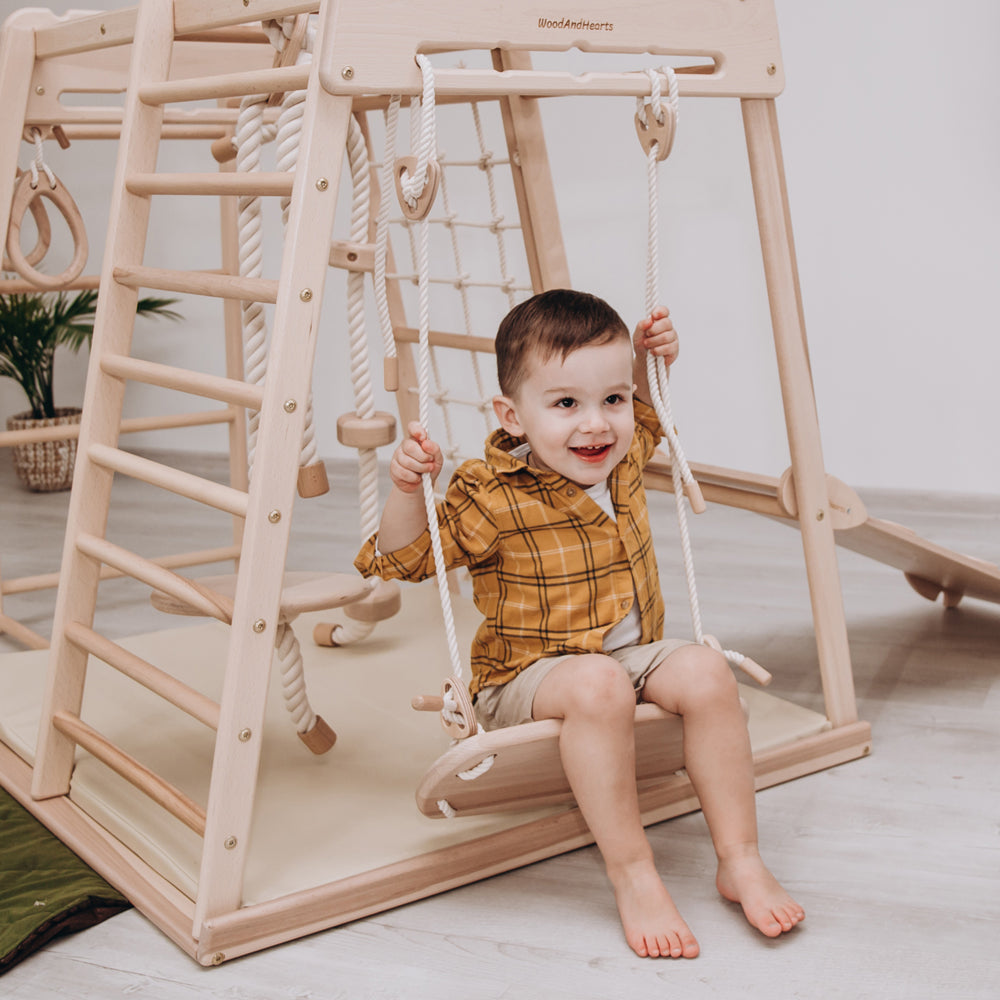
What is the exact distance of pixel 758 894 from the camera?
142 centimetres

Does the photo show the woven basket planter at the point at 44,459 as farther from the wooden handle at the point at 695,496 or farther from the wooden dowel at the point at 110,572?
the wooden handle at the point at 695,496

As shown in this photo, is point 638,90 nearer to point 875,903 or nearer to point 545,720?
point 545,720

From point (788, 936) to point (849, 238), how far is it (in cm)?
248

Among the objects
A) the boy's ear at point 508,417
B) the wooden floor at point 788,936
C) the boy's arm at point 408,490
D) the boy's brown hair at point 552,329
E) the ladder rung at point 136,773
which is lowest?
the wooden floor at point 788,936

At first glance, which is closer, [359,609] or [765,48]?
[765,48]

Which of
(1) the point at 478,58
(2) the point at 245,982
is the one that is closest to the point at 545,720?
(2) the point at 245,982

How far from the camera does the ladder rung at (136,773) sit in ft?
4.78

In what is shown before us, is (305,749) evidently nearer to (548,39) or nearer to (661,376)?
(661,376)

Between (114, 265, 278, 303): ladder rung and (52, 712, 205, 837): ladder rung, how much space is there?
60cm

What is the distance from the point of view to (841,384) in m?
3.55

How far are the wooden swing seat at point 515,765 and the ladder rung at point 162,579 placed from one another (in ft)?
0.99

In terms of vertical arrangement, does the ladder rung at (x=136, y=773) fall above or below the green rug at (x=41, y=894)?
above

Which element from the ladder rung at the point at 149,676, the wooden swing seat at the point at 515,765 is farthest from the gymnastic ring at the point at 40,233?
the wooden swing seat at the point at 515,765

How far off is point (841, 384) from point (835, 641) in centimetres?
181
